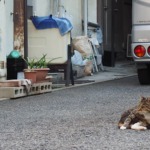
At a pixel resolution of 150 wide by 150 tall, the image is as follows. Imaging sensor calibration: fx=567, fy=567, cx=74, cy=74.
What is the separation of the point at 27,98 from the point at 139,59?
9.74 ft

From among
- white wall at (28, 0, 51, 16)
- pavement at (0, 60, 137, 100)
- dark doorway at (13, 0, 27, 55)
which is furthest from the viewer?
pavement at (0, 60, 137, 100)

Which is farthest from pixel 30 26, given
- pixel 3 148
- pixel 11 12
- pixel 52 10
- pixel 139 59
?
pixel 3 148

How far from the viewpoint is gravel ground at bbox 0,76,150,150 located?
221 inches

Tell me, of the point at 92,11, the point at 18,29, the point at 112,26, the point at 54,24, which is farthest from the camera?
the point at 112,26

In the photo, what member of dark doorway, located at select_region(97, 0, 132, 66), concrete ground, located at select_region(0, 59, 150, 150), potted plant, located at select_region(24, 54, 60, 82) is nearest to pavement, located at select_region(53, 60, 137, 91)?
dark doorway, located at select_region(97, 0, 132, 66)

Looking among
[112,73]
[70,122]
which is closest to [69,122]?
[70,122]

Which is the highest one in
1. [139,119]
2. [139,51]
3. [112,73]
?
[139,51]

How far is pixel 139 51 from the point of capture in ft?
39.1

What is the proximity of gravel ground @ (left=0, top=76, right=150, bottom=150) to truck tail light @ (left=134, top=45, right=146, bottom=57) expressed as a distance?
117cm

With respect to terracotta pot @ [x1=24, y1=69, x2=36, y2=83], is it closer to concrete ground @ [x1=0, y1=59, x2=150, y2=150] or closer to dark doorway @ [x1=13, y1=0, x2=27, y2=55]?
concrete ground @ [x1=0, y1=59, x2=150, y2=150]

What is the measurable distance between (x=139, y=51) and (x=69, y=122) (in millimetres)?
5212

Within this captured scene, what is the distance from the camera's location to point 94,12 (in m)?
19.5

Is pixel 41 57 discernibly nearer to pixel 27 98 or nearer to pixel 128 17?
pixel 27 98

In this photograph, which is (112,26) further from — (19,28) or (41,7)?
(19,28)
